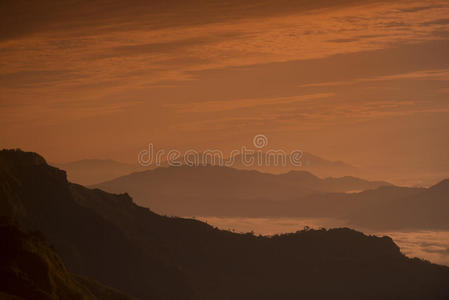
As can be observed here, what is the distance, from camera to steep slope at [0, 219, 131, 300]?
75812 millimetres

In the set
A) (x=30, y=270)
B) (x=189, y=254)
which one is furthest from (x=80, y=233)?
(x=30, y=270)

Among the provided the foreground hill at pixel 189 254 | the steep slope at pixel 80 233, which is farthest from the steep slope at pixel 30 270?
the steep slope at pixel 80 233

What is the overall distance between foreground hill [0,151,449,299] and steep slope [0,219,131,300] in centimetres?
5092

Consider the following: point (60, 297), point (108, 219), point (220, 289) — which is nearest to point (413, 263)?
point (220, 289)

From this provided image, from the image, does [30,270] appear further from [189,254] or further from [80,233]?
[189,254]

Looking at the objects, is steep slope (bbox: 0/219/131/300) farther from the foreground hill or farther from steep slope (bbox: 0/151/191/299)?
steep slope (bbox: 0/151/191/299)

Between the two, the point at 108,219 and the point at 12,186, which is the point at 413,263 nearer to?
the point at 108,219

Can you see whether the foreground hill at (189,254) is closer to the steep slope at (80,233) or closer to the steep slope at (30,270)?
the steep slope at (80,233)

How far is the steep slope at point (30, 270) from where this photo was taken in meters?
75.8

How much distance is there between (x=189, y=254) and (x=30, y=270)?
275 ft

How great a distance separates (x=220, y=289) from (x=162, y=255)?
53.8 ft

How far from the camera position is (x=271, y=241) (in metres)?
172

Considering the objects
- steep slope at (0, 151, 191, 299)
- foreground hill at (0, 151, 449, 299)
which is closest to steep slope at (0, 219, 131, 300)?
foreground hill at (0, 151, 449, 299)

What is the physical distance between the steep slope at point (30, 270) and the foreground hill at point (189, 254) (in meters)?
50.9
